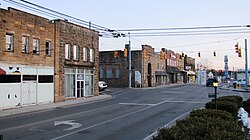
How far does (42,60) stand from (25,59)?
2.15m

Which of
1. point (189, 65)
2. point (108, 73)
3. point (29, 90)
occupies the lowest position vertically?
point (29, 90)

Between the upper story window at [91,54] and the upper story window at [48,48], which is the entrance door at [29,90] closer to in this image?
the upper story window at [48,48]

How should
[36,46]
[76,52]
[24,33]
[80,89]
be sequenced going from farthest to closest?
[80,89]
[76,52]
[36,46]
[24,33]

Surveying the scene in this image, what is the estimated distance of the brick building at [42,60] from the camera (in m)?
21.6

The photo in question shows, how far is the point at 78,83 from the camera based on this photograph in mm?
31062

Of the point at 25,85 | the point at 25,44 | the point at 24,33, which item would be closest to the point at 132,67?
the point at 25,44

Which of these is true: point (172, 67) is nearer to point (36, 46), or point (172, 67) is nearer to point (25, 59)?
point (36, 46)

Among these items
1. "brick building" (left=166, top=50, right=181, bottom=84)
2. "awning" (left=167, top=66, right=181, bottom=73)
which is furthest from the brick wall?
"awning" (left=167, top=66, right=181, bottom=73)

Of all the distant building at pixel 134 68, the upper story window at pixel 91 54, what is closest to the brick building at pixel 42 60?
the upper story window at pixel 91 54

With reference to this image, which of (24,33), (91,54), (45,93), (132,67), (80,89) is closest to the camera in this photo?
(24,33)

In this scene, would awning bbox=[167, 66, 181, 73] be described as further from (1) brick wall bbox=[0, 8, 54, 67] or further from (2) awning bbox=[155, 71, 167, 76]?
(1) brick wall bbox=[0, 8, 54, 67]

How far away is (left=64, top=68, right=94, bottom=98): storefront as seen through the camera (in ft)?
95.7

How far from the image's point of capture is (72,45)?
98.1 feet

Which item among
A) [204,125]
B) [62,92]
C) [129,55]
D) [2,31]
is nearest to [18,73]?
[2,31]
